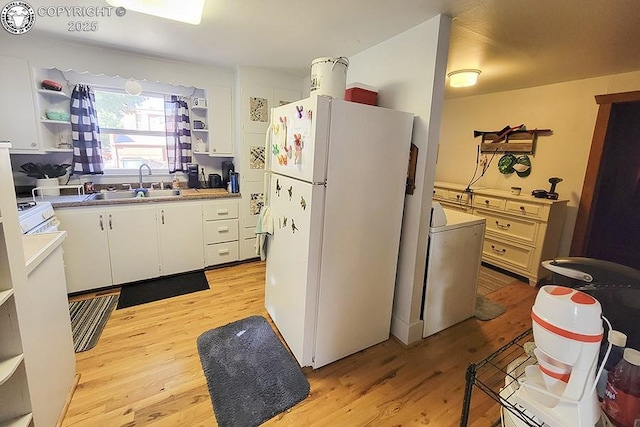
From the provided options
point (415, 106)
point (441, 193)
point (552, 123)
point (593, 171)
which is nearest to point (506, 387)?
point (415, 106)

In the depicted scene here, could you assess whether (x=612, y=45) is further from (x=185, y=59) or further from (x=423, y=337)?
(x=185, y=59)

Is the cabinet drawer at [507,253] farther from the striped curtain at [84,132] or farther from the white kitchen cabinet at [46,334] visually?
the striped curtain at [84,132]

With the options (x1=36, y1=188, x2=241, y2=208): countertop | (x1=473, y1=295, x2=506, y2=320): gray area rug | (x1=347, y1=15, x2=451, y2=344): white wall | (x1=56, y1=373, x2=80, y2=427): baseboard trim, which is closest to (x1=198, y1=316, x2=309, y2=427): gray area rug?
(x1=56, y1=373, x2=80, y2=427): baseboard trim

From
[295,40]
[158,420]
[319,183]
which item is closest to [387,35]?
[295,40]

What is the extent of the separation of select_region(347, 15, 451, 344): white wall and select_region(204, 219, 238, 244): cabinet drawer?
202 cm

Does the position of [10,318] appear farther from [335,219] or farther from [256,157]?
[256,157]

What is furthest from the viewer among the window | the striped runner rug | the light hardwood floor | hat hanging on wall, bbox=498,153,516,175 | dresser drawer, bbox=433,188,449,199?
dresser drawer, bbox=433,188,449,199

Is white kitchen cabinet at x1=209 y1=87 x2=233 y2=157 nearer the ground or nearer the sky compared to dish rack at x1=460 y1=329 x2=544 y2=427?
nearer the sky

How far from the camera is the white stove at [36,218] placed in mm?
1867

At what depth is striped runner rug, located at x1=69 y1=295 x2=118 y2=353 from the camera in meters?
2.04

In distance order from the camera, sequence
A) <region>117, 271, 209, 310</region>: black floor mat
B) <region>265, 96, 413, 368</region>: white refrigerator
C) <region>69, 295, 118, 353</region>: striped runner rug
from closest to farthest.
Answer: <region>265, 96, 413, 368</region>: white refrigerator, <region>69, 295, 118, 353</region>: striped runner rug, <region>117, 271, 209, 310</region>: black floor mat

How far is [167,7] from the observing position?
4.74ft

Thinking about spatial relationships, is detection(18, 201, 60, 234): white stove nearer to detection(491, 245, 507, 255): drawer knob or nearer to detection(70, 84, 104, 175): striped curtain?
detection(70, 84, 104, 175): striped curtain

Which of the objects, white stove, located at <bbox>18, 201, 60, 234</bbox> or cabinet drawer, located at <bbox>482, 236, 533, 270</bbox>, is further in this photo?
cabinet drawer, located at <bbox>482, 236, 533, 270</bbox>
